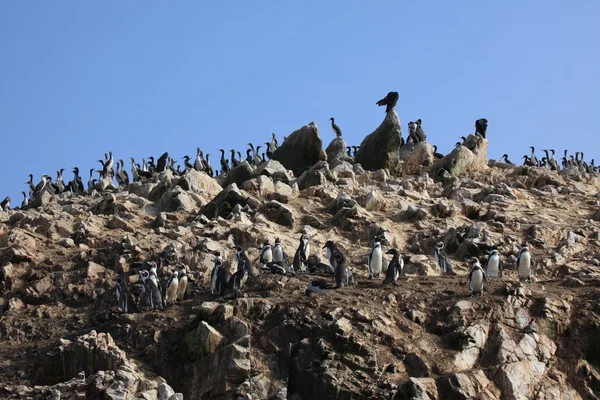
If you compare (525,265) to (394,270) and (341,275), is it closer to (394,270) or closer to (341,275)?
(394,270)

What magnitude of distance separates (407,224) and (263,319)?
9.81 metres

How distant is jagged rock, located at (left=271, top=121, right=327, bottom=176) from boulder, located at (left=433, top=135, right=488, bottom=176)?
5107 millimetres

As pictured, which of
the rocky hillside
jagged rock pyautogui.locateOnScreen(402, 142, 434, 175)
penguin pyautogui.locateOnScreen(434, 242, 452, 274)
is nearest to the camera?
the rocky hillside

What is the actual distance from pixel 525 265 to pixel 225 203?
10.0m

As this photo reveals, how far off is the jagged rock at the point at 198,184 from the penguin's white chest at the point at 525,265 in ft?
42.6

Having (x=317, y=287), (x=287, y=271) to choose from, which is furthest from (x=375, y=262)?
(x=317, y=287)

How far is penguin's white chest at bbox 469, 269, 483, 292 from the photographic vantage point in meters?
23.2

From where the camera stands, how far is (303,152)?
42.6m

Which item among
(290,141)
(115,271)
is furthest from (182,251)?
(290,141)

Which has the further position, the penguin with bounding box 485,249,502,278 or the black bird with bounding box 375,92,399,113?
the black bird with bounding box 375,92,399,113

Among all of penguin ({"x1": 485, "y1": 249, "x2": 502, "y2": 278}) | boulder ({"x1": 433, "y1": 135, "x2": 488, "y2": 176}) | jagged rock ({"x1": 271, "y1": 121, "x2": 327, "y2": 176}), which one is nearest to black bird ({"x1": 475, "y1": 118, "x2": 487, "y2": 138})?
boulder ({"x1": 433, "y1": 135, "x2": 488, "y2": 176})

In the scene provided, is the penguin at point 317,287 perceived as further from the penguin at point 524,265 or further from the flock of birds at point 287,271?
the penguin at point 524,265

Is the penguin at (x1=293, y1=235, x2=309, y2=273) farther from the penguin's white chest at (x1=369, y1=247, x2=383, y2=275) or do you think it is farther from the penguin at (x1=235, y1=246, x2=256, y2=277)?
the penguin's white chest at (x1=369, y1=247, x2=383, y2=275)

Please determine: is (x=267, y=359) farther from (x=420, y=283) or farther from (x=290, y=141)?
(x=290, y=141)
